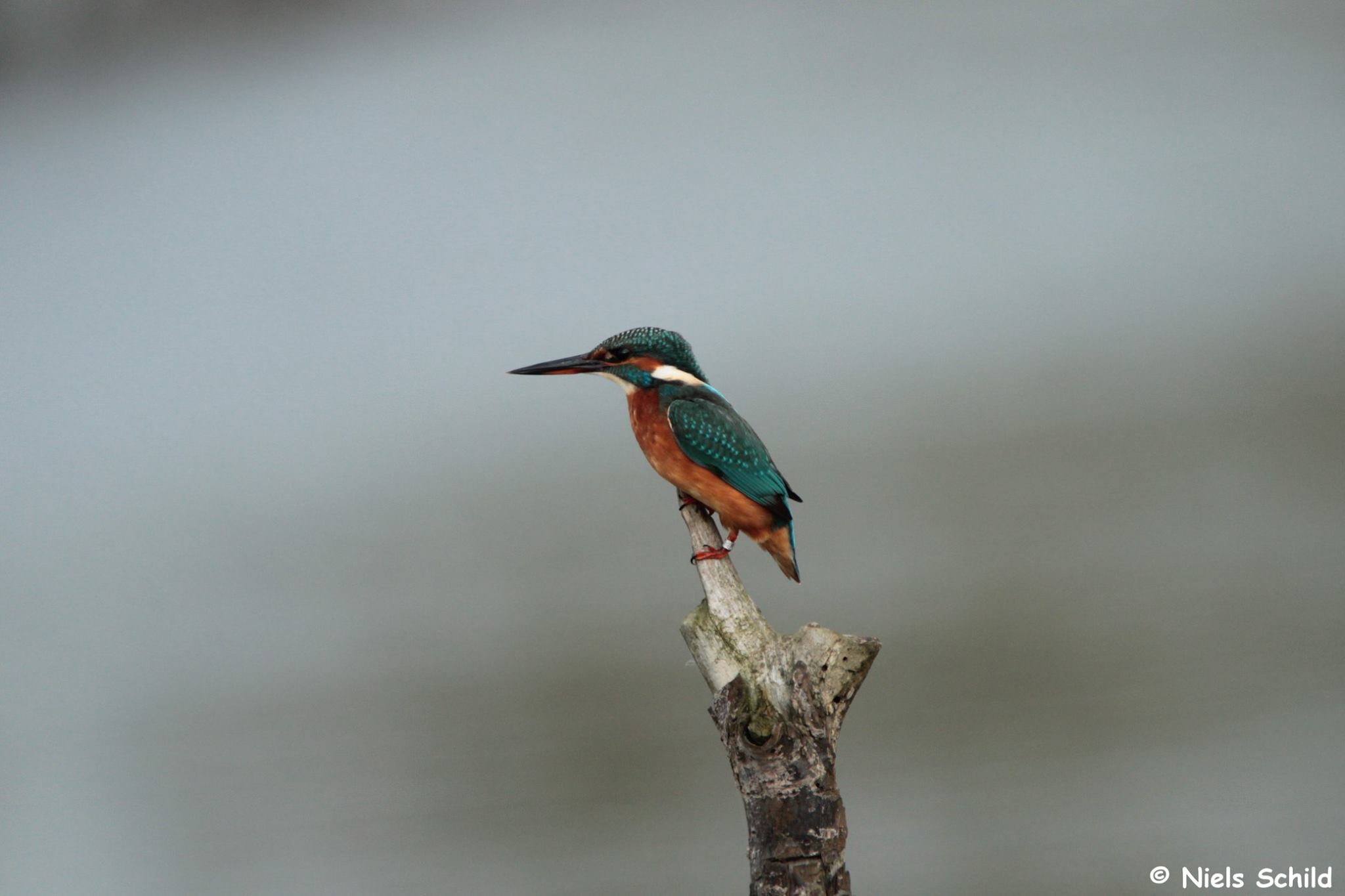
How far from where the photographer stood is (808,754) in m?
1.10

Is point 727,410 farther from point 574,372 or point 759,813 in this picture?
point 759,813

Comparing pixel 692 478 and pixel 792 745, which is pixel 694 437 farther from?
pixel 792 745

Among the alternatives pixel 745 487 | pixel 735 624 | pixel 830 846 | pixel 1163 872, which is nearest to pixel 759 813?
pixel 830 846

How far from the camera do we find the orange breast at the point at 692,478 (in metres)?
1.39

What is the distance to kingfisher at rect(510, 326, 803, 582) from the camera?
1381 millimetres

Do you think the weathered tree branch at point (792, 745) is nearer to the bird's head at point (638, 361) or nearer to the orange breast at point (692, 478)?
the orange breast at point (692, 478)

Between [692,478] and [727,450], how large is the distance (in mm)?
65

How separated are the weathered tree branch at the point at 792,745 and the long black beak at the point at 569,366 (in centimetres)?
49

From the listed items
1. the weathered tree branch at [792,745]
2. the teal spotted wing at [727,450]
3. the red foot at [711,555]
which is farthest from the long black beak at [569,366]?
the weathered tree branch at [792,745]

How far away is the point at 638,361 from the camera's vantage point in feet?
4.83

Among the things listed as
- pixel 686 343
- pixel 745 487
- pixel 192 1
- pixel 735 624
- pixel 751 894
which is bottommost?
pixel 751 894

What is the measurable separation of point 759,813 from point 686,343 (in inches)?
26.5

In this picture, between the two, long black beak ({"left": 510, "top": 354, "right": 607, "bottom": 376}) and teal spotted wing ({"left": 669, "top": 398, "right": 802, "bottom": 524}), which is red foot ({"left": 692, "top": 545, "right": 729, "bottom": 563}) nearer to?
teal spotted wing ({"left": 669, "top": 398, "right": 802, "bottom": 524})

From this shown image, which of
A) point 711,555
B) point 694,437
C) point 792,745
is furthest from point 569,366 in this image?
point 792,745
